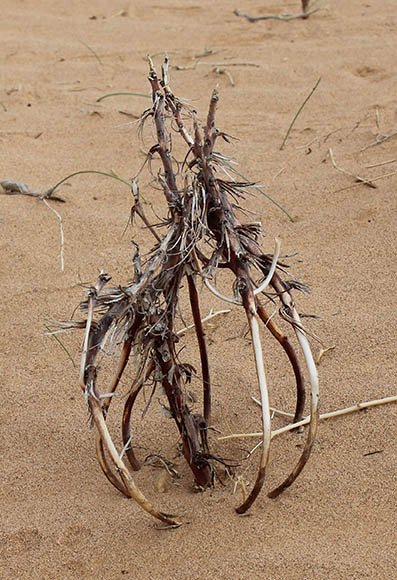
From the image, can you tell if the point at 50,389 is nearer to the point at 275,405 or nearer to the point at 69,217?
the point at 275,405

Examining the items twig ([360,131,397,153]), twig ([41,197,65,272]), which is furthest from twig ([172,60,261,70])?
twig ([41,197,65,272])

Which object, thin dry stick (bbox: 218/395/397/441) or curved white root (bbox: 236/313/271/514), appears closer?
curved white root (bbox: 236/313/271/514)

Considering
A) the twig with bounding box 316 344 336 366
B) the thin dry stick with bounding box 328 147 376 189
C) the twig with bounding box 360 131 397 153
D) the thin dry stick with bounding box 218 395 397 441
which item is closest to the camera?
the thin dry stick with bounding box 218 395 397 441

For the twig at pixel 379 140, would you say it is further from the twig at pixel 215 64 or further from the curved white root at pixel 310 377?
the curved white root at pixel 310 377

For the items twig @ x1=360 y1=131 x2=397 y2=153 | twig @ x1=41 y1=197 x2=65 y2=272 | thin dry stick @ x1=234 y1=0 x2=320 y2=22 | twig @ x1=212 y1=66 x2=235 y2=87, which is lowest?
twig @ x1=41 y1=197 x2=65 y2=272

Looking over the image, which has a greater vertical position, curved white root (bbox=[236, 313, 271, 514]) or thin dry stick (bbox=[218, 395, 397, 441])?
curved white root (bbox=[236, 313, 271, 514])

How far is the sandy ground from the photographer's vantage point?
4.91 feet

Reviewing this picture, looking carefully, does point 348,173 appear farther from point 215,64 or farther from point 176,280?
point 176,280

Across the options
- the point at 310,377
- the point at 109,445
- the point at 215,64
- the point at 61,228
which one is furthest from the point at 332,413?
the point at 215,64

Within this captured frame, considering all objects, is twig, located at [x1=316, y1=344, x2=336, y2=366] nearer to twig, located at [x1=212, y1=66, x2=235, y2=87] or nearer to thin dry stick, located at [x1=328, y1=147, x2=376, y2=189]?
thin dry stick, located at [x1=328, y1=147, x2=376, y2=189]

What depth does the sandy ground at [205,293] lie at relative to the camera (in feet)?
4.91

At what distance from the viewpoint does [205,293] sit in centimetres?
240

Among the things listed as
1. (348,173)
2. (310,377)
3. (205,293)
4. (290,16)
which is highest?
(290,16)

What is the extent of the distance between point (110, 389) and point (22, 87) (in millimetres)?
2908
